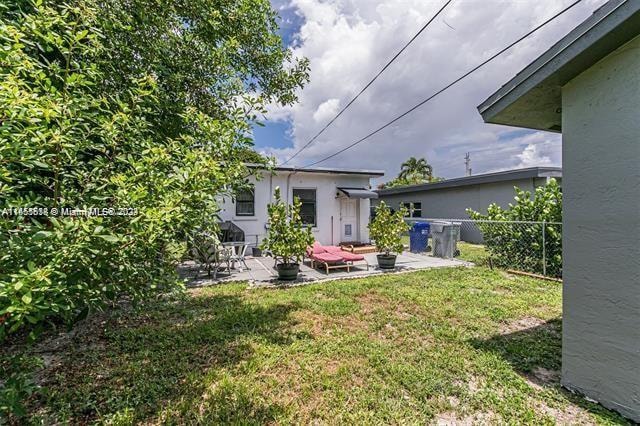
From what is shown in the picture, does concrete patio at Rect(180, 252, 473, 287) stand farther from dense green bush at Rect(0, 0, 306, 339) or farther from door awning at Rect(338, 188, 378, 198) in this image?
dense green bush at Rect(0, 0, 306, 339)

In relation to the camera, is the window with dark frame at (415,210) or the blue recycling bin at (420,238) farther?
the window with dark frame at (415,210)

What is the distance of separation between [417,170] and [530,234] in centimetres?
2951

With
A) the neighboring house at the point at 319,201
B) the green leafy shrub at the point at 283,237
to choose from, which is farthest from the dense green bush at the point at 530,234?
the green leafy shrub at the point at 283,237

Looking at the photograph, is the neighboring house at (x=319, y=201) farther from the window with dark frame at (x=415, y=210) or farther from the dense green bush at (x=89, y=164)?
the dense green bush at (x=89, y=164)

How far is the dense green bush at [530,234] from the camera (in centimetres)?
724

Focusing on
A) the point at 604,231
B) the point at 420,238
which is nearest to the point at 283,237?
the point at 604,231

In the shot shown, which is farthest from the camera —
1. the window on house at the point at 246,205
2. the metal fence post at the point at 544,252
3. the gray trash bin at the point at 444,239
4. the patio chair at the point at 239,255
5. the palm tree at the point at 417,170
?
the palm tree at the point at 417,170

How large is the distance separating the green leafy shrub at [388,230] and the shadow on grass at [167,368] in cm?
428

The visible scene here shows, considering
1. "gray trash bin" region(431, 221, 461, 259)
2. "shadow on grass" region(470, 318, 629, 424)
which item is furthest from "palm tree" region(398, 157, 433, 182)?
"shadow on grass" region(470, 318, 629, 424)

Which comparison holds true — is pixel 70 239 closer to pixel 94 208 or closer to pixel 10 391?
pixel 94 208

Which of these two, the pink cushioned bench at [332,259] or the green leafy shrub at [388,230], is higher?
the green leafy shrub at [388,230]

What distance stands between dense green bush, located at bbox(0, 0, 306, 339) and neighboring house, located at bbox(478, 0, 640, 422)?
10.3 feet

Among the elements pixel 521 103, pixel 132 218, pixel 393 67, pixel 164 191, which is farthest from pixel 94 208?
pixel 393 67

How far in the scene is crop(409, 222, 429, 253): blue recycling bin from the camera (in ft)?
37.8
